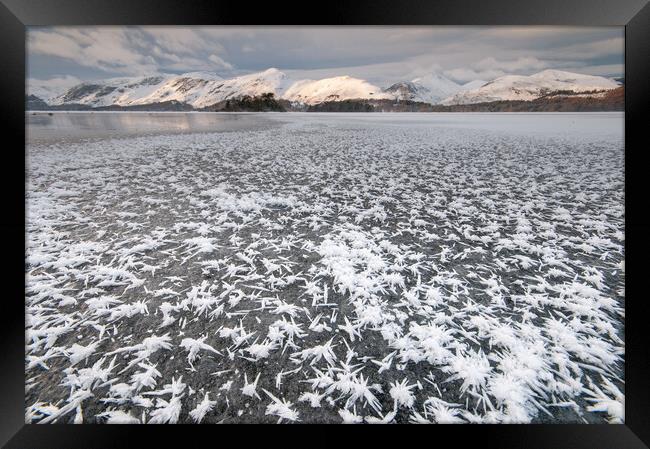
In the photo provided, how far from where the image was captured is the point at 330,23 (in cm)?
198

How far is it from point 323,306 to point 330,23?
2796mm

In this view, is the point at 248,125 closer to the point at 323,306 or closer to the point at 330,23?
the point at 323,306

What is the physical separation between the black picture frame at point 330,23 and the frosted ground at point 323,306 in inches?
24.1

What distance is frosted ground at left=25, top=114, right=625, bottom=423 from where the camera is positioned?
7.86ft

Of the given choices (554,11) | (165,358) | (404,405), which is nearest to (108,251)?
(165,358)

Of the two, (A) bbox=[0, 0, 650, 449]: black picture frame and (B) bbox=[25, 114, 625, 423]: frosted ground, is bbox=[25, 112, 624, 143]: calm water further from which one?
(A) bbox=[0, 0, 650, 449]: black picture frame

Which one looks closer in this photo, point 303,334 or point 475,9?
point 475,9

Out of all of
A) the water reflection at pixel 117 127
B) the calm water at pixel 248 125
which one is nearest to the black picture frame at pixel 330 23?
the water reflection at pixel 117 127

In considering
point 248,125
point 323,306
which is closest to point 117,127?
point 248,125

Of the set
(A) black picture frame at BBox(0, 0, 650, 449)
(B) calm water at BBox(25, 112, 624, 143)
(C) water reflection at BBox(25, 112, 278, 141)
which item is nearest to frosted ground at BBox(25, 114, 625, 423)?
(A) black picture frame at BBox(0, 0, 650, 449)

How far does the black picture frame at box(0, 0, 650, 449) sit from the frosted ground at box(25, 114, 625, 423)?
2.01 ft

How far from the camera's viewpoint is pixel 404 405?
2.35 m
